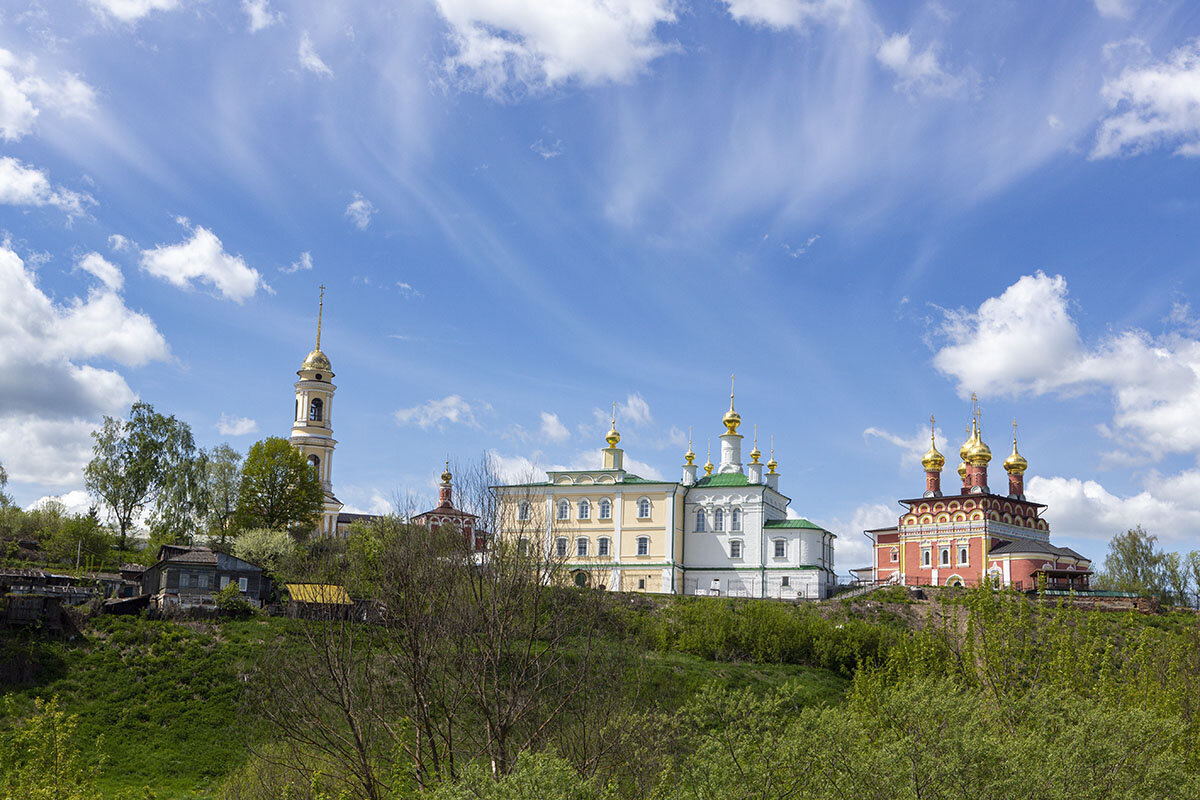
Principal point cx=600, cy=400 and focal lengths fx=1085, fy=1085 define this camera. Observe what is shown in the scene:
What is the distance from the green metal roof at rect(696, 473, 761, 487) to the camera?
57.4m

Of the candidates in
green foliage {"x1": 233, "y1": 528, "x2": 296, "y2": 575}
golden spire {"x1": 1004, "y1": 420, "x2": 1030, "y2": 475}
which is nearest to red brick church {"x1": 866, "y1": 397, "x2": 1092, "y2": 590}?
golden spire {"x1": 1004, "y1": 420, "x2": 1030, "y2": 475}

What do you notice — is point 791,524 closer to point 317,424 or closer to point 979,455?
point 979,455

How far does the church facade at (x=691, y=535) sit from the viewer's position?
55.0 m

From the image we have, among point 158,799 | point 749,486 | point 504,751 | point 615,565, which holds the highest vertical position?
point 749,486

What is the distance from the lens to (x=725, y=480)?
57.9 m

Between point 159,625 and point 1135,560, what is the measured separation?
55.2 metres

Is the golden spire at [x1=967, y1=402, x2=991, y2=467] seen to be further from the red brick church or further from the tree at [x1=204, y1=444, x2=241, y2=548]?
the tree at [x1=204, y1=444, x2=241, y2=548]

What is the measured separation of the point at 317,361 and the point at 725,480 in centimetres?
2844

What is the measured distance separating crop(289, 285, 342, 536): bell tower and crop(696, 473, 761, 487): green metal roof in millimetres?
24442

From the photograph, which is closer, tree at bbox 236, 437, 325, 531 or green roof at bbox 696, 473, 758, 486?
tree at bbox 236, 437, 325, 531

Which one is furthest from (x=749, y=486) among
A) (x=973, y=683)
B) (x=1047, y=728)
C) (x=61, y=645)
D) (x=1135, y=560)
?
(x=1047, y=728)

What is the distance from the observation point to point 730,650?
43.5 m

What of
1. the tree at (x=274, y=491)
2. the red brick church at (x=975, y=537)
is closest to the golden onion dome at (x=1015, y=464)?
the red brick church at (x=975, y=537)

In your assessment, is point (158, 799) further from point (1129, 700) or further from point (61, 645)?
point (1129, 700)
